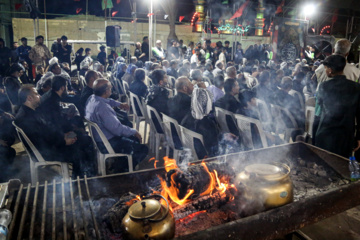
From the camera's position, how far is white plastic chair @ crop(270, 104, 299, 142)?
491 centimetres

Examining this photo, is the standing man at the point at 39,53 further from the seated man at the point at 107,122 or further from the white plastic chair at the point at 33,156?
the white plastic chair at the point at 33,156

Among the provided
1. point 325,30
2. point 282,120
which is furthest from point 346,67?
point 325,30

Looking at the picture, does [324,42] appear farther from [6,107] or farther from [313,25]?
[6,107]

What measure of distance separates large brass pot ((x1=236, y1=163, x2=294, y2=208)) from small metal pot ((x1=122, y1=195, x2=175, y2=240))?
2.21 ft

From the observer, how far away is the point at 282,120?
5020 mm

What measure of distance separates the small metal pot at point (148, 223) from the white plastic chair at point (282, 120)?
12.2 feet

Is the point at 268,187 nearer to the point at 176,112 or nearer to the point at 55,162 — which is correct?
the point at 176,112

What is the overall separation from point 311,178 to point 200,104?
170 cm

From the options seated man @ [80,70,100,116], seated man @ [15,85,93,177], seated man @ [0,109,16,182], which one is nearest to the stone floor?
seated man @ [15,85,93,177]

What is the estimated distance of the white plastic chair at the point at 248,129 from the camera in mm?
3762

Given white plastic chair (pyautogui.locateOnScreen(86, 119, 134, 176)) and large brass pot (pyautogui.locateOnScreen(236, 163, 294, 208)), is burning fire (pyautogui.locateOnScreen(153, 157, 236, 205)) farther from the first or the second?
white plastic chair (pyautogui.locateOnScreen(86, 119, 134, 176))

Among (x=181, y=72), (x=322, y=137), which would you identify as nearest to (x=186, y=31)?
(x=181, y=72)

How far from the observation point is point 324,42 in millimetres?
15266

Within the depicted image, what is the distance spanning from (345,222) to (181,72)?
5.26 meters
